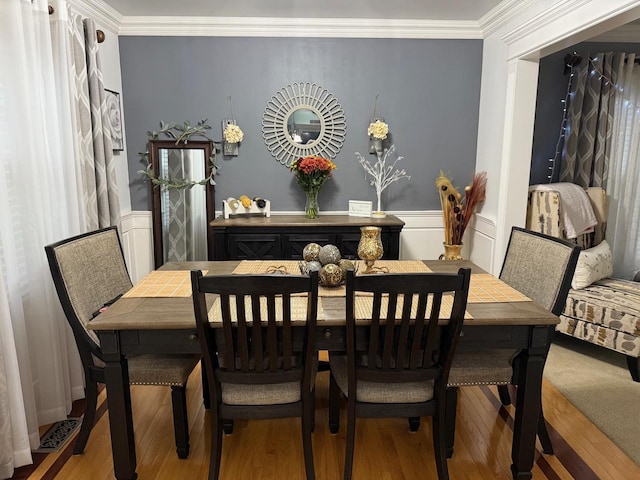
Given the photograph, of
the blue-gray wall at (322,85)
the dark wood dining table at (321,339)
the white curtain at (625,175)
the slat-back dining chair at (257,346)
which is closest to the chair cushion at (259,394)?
the slat-back dining chair at (257,346)

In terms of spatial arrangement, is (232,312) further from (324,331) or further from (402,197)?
(402,197)

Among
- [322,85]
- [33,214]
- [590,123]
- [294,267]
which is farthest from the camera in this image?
[322,85]

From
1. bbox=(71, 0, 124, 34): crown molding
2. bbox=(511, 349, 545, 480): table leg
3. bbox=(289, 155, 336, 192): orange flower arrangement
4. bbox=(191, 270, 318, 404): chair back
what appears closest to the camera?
bbox=(191, 270, 318, 404): chair back

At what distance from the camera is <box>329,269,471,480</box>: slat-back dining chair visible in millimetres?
1474

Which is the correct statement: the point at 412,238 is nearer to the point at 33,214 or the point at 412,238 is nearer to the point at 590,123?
the point at 590,123

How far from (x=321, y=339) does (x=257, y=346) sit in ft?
0.84

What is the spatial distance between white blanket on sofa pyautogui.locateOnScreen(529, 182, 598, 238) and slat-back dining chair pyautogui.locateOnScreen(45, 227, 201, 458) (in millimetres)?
2652

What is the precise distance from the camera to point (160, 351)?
5.48 feet

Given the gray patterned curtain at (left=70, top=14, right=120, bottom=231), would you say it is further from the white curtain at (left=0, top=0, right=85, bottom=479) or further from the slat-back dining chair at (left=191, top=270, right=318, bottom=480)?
the slat-back dining chair at (left=191, top=270, right=318, bottom=480)

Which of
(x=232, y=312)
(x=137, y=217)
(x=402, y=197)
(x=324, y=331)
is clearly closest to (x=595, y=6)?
(x=402, y=197)

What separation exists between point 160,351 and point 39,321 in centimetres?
94

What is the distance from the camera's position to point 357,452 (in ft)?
6.58

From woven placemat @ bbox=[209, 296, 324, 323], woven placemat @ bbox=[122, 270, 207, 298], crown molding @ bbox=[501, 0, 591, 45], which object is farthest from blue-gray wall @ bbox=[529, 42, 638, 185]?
woven placemat @ bbox=[122, 270, 207, 298]

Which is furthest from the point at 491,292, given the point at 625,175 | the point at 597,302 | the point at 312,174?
the point at 625,175
